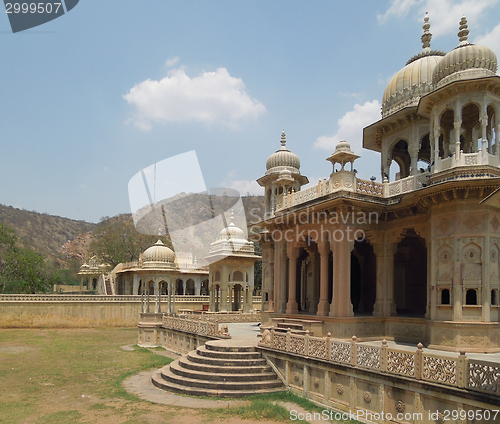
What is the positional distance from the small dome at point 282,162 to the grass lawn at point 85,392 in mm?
12002

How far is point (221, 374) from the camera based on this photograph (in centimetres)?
1327

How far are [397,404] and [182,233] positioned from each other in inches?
3345

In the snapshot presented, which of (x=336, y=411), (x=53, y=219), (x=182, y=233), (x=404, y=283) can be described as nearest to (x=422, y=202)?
(x=404, y=283)

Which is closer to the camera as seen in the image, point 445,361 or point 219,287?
point 445,361

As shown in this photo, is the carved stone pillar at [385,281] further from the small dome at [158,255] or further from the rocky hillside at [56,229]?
the rocky hillside at [56,229]

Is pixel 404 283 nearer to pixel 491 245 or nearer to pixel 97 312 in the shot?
pixel 491 245

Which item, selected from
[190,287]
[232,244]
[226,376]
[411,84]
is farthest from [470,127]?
Result: [190,287]

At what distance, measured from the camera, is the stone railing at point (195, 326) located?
1802 centimetres

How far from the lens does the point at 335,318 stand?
15383mm

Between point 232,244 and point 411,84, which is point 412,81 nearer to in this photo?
point 411,84

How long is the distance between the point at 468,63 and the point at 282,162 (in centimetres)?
1288

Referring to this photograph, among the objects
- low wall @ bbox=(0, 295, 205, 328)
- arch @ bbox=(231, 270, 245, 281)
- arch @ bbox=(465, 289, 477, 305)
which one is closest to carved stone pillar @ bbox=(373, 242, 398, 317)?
arch @ bbox=(465, 289, 477, 305)

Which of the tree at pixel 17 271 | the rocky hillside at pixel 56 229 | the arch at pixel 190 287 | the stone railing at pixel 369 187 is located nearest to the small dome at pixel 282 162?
the stone railing at pixel 369 187

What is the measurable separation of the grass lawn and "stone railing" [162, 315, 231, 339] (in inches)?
69.0
